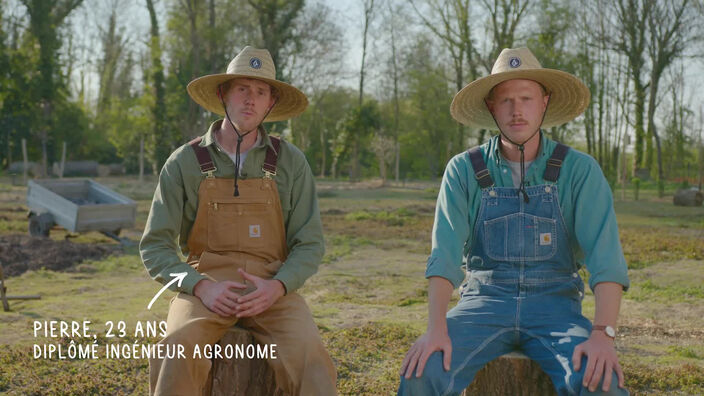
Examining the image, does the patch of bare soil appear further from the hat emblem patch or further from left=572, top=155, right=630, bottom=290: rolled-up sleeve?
left=572, top=155, right=630, bottom=290: rolled-up sleeve

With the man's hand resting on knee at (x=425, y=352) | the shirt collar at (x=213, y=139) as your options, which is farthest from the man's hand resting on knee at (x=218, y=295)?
the man's hand resting on knee at (x=425, y=352)

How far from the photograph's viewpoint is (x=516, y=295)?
9.33 feet

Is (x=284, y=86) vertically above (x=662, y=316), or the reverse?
(x=284, y=86)

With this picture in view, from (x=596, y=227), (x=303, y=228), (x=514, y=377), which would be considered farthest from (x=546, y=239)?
(x=303, y=228)

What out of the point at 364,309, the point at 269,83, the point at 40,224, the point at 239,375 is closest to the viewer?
the point at 239,375

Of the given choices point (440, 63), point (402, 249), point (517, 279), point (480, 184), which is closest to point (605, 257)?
point (517, 279)

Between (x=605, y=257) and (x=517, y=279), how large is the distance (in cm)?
36

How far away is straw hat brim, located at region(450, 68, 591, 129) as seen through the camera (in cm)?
301

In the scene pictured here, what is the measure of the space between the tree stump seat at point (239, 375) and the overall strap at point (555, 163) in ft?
4.83

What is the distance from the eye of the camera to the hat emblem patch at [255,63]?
3345 millimetres

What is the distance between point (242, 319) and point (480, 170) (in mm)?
1258

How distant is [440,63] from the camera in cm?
3400

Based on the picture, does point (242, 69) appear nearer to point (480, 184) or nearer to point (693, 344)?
point (480, 184)

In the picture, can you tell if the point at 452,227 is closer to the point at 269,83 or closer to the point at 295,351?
the point at 295,351
